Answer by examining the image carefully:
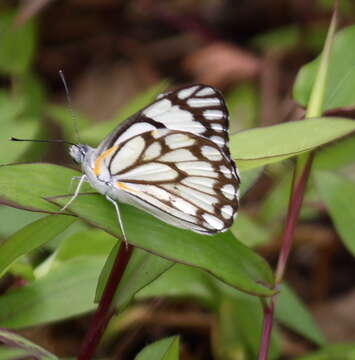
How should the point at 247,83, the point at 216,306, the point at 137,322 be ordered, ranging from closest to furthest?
1. the point at 216,306
2. the point at 137,322
3. the point at 247,83

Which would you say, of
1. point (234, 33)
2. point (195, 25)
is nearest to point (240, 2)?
point (234, 33)

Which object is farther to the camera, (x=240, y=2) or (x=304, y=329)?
(x=240, y=2)

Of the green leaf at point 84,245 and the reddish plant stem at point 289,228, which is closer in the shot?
the reddish plant stem at point 289,228

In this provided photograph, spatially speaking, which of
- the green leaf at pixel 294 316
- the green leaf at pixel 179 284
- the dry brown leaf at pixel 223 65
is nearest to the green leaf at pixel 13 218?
the green leaf at pixel 179 284

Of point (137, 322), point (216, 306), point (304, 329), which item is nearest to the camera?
point (304, 329)

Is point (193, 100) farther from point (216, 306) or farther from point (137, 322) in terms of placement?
point (137, 322)

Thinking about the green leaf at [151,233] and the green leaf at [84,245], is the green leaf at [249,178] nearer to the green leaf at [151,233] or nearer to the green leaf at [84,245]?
the green leaf at [151,233]

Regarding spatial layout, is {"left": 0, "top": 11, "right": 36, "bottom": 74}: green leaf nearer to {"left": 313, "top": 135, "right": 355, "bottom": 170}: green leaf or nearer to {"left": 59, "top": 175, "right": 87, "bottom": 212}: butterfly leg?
{"left": 313, "top": 135, "right": 355, "bottom": 170}: green leaf

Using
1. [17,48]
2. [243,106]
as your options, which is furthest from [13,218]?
[243,106]
